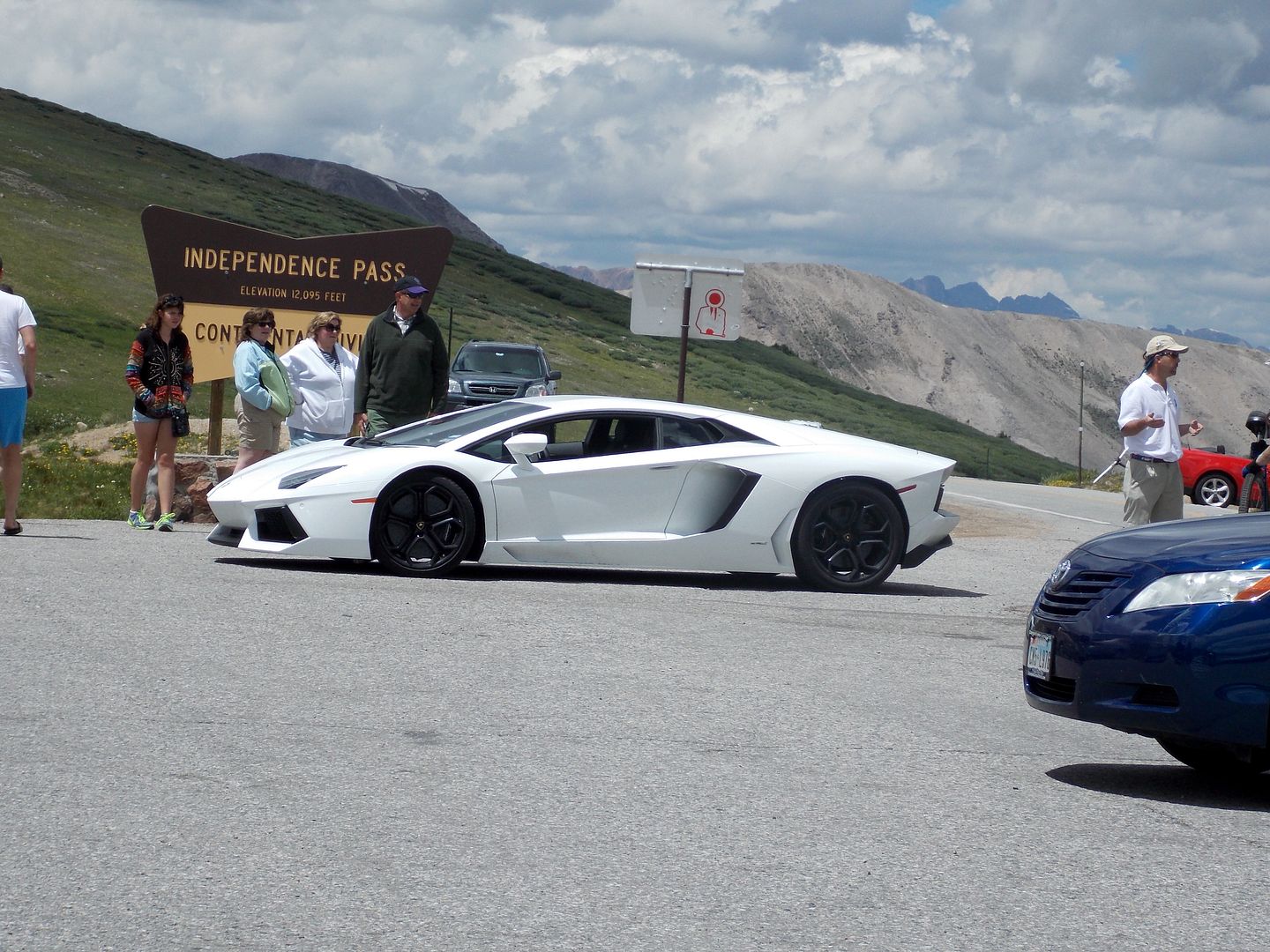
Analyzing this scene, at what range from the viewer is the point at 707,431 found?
10.9m

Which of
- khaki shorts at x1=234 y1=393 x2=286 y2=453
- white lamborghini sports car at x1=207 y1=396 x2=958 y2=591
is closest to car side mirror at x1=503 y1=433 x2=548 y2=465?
white lamborghini sports car at x1=207 y1=396 x2=958 y2=591

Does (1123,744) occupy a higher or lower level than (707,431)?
lower

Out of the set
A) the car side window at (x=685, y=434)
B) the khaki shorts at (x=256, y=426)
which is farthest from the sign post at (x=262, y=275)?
the car side window at (x=685, y=434)

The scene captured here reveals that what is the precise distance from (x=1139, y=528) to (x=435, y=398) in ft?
23.7

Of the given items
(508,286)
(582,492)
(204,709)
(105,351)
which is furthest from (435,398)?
(508,286)

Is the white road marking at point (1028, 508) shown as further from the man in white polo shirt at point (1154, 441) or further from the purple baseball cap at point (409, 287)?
the purple baseball cap at point (409, 287)

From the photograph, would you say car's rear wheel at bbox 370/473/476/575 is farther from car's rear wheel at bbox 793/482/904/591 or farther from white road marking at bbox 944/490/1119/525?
white road marking at bbox 944/490/1119/525

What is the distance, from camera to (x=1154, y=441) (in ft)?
33.5

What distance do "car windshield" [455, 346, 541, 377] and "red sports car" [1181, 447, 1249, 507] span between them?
11.3 metres

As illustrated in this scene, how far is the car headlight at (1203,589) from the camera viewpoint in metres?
5.31

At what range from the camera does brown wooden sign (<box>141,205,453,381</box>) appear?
1625 cm

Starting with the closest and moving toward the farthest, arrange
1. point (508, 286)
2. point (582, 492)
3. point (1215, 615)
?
point (1215, 615) < point (582, 492) < point (508, 286)

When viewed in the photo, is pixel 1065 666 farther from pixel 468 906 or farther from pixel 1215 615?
pixel 468 906

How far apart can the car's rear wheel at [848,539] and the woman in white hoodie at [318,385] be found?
4.03 metres
